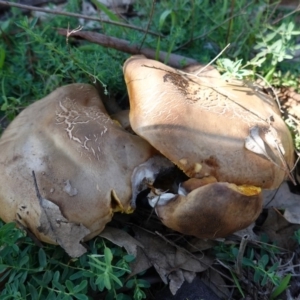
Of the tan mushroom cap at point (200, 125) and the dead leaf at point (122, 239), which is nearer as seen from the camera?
the tan mushroom cap at point (200, 125)

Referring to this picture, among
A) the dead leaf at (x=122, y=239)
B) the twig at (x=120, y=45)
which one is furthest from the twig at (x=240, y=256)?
the twig at (x=120, y=45)

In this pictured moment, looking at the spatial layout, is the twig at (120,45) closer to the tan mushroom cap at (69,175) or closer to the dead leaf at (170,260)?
the tan mushroom cap at (69,175)

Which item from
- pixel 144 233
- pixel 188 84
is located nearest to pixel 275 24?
pixel 188 84

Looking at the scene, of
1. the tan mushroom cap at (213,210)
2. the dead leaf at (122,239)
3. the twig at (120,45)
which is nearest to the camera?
the tan mushroom cap at (213,210)

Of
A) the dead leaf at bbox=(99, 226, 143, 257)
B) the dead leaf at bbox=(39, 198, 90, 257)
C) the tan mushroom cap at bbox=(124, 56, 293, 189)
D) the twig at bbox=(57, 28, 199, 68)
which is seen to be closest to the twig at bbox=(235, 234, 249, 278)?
the tan mushroom cap at bbox=(124, 56, 293, 189)

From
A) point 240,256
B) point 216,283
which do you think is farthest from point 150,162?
point 216,283

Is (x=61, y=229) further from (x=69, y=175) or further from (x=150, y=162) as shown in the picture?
(x=150, y=162)

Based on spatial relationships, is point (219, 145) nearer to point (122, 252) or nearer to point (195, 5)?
point (122, 252)
